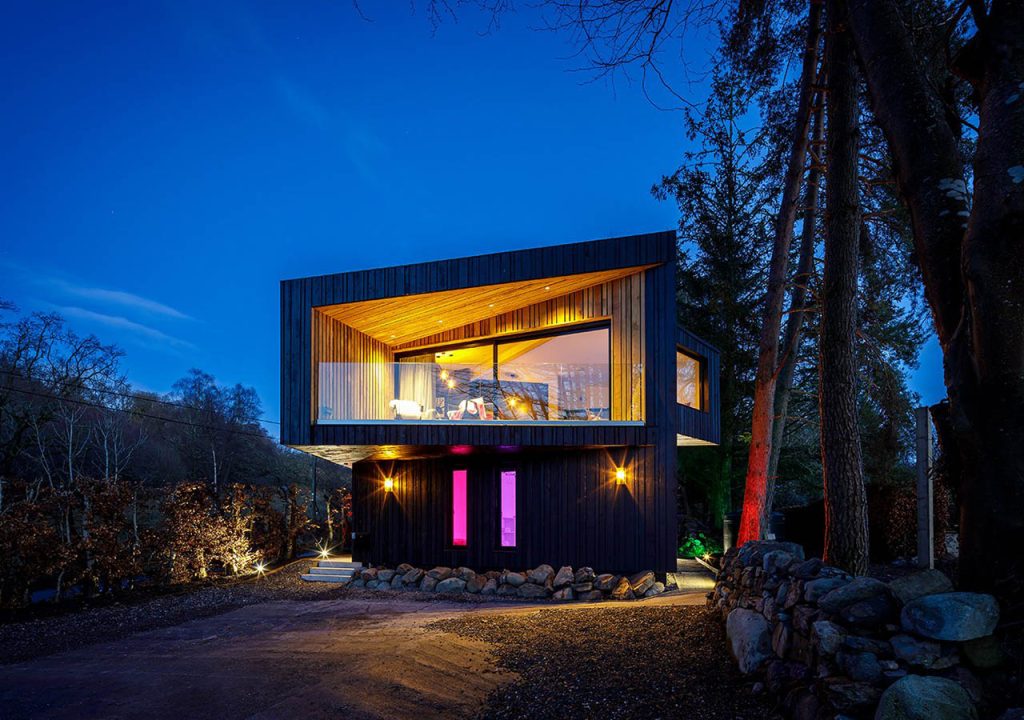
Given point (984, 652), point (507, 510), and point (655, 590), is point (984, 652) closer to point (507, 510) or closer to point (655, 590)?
point (655, 590)

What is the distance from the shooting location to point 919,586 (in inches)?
133

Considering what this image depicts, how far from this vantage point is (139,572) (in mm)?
9961

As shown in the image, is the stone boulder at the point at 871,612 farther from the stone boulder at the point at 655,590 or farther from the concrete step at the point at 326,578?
the concrete step at the point at 326,578

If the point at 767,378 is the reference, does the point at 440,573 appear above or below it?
below

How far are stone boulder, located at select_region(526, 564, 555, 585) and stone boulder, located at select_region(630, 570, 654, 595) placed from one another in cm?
146

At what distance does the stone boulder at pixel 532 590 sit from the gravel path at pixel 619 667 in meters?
3.63

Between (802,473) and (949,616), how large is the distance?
1556 cm

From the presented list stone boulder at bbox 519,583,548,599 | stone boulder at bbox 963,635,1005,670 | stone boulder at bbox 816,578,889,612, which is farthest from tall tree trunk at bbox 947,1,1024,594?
stone boulder at bbox 519,583,548,599

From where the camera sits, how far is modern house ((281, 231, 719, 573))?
10555 millimetres

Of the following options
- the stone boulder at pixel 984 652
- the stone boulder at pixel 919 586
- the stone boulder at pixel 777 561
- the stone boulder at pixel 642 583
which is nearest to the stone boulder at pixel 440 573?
the stone boulder at pixel 642 583

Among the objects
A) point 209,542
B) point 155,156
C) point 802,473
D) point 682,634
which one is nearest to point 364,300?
point 209,542

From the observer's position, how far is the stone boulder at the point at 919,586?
3324 millimetres

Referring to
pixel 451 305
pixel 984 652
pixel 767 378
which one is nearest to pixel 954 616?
pixel 984 652

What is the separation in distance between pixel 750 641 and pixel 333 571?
10.7m
